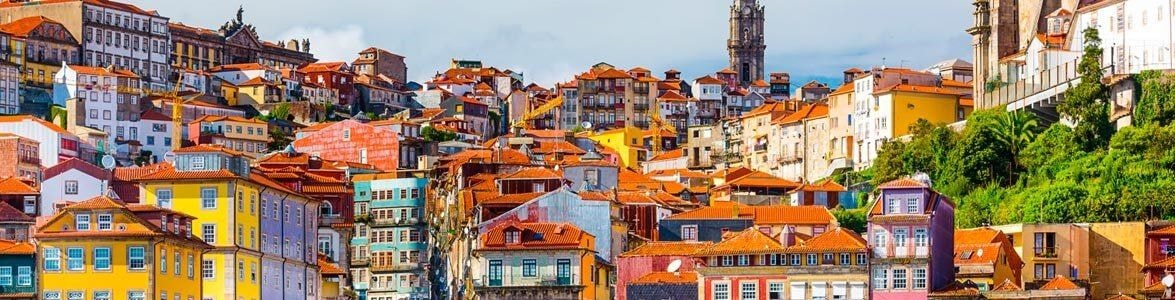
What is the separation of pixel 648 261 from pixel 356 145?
169 ft

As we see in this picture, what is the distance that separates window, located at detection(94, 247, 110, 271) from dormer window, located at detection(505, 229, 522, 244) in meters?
19.7

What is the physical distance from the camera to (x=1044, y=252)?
9612 centimetres

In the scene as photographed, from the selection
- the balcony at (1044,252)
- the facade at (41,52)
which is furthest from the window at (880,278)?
the facade at (41,52)

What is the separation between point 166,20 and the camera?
17912 cm

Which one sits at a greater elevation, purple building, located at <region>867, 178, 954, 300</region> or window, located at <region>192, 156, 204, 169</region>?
window, located at <region>192, 156, 204, 169</region>

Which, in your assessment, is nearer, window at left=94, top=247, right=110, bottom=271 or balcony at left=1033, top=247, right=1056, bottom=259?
window at left=94, top=247, right=110, bottom=271

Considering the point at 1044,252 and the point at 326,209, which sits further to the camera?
the point at 326,209

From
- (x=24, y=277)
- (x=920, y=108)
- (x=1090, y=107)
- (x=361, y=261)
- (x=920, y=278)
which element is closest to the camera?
(x=24, y=277)

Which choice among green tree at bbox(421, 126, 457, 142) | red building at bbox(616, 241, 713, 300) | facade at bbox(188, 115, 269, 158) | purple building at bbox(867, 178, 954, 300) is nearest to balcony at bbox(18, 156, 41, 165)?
red building at bbox(616, 241, 713, 300)

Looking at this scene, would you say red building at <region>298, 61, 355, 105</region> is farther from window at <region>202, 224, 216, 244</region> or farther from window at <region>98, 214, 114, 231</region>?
window at <region>98, 214, 114, 231</region>

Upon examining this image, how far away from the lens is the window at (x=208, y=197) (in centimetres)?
8738

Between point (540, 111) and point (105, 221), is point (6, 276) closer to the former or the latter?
point (105, 221)

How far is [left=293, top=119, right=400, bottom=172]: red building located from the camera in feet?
467

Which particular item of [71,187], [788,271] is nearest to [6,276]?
[71,187]
